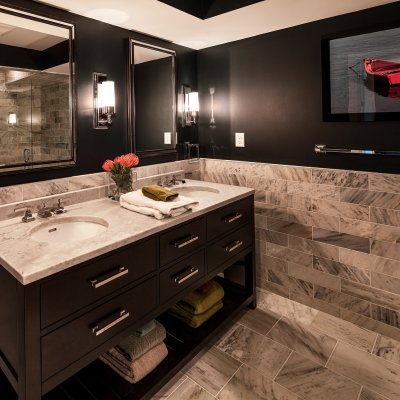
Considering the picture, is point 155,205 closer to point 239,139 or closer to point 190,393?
point 190,393

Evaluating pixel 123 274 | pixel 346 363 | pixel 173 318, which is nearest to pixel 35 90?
pixel 123 274

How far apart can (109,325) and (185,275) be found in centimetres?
49

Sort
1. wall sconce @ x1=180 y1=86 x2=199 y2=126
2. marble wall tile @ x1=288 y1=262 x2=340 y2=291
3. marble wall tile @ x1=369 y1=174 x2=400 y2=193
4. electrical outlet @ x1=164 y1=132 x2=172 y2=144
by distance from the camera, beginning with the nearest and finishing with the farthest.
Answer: marble wall tile @ x1=369 y1=174 x2=400 y2=193, marble wall tile @ x1=288 y1=262 x2=340 y2=291, electrical outlet @ x1=164 y1=132 x2=172 y2=144, wall sconce @ x1=180 y1=86 x2=199 y2=126

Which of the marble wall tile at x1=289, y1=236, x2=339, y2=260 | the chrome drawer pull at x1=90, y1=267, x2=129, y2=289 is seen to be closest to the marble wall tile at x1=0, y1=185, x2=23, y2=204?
the chrome drawer pull at x1=90, y1=267, x2=129, y2=289

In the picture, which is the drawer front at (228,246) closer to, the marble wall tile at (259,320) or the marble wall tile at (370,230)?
the marble wall tile at (259,320)

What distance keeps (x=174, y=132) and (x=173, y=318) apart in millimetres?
1371

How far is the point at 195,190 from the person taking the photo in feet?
7.95

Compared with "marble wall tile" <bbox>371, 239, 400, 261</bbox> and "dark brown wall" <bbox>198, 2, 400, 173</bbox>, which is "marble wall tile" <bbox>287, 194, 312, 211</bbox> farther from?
"marble wall tile" <bbox>371, 239, 400, 261</bbox>

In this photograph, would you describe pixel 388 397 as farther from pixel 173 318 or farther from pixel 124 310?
pixel 124 310

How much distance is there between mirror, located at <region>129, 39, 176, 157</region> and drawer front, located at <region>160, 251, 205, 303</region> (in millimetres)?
935

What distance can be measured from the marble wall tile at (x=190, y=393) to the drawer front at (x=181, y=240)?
687 millimetres

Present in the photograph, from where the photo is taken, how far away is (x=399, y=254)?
198 centimetres

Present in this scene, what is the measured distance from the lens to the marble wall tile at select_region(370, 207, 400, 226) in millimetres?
1964

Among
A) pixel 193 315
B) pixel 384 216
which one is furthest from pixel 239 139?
pixel 193 315
